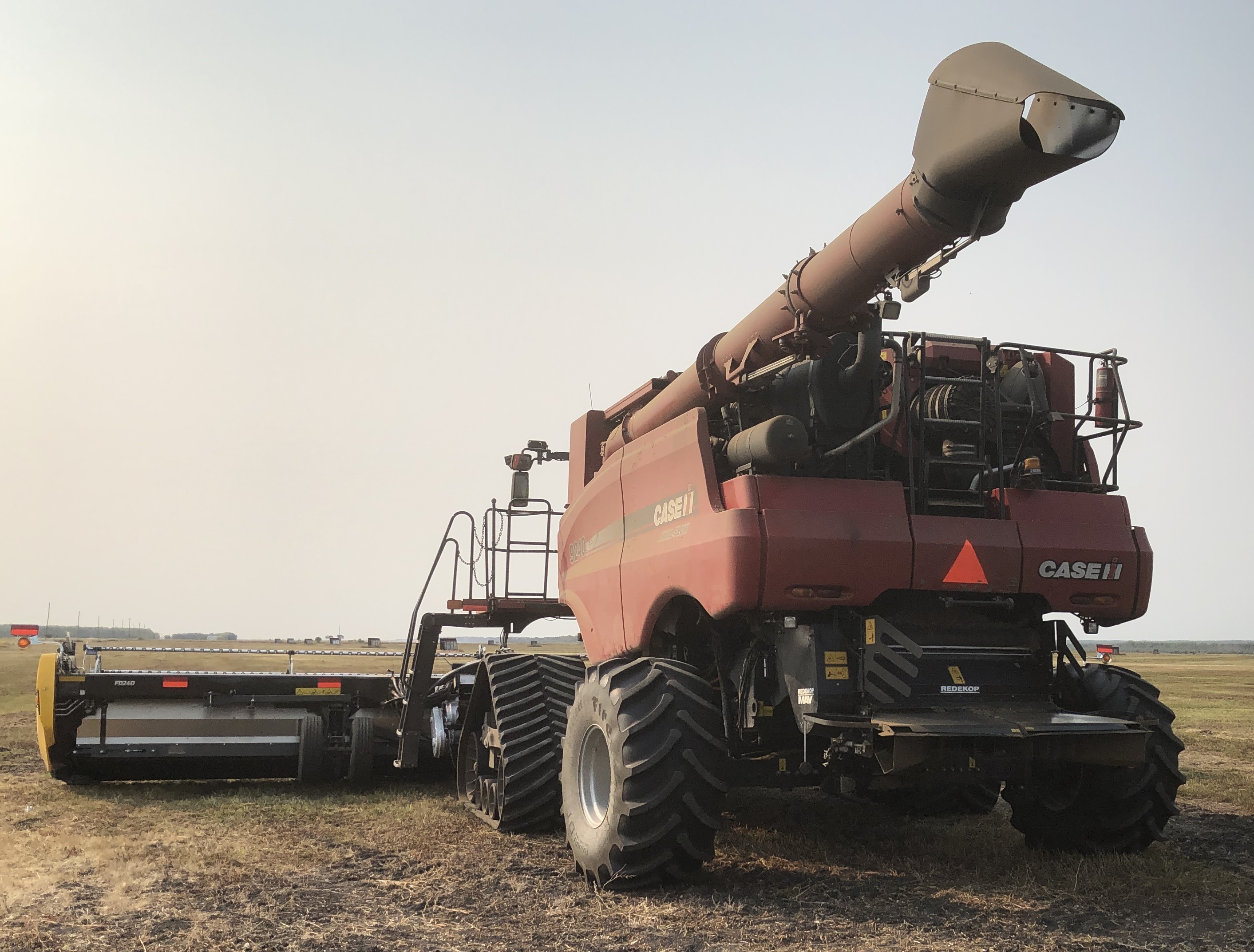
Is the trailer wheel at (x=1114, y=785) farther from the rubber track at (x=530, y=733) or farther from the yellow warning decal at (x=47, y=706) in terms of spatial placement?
the yellow warning decal at (x=47, y=706)

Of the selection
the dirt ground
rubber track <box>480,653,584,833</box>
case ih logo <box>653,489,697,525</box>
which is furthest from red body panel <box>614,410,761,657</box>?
the dirt ground

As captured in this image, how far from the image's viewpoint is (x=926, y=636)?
→ 6.42 meters

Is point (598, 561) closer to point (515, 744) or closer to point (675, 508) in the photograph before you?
point (515, 744)

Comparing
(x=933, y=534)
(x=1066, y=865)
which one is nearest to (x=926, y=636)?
(x=933, y=534)

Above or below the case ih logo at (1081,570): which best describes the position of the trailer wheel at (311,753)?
below

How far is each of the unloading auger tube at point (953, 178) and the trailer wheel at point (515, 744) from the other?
12.3ft

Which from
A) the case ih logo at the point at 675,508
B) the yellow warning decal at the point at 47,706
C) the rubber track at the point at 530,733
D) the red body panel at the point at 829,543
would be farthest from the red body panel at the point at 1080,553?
the yellow warning decal at the point at 47,706

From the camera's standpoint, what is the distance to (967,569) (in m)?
6.33

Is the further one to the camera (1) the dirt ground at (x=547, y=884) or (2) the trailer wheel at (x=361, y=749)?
(2) the trailer wheel at (x=361, y=749)

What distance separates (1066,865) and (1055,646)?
129 centimetres

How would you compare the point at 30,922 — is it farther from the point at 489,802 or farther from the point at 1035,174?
the point at 1035,174

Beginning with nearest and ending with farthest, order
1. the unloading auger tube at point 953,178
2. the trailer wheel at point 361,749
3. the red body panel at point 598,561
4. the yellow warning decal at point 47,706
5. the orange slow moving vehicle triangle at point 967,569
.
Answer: the unloading auger tube at point 953,178 → the orange slow moving vehicle triangle at point 967,569 → the red body panel at point 598,561 → the yellow warning decal at point 47,706 → the trailer wheel at point 361,749

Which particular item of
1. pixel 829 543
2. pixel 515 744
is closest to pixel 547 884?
pixel 515 744

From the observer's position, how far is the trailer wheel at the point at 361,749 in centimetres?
1014
